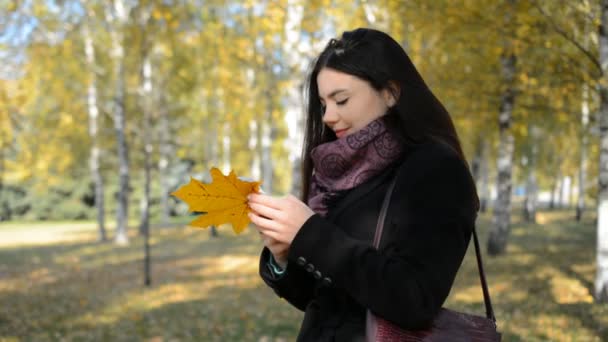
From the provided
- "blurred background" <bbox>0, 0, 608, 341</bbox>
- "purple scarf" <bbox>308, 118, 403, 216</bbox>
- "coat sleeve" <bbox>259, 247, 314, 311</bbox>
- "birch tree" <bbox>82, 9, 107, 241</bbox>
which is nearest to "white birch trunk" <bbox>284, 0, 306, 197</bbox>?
"blurred background" <bbox>0, 0, 608, 341</bbox>

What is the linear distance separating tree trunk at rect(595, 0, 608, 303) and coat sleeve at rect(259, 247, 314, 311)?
6168 mm

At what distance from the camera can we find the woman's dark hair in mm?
1432

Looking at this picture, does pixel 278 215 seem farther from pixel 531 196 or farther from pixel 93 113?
pixel 531 196

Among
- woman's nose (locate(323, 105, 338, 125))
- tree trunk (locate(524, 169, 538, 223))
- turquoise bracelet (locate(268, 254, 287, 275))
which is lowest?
tree trunk (locate(524, 169, 538, 223))

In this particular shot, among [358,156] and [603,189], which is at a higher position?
[358,156]

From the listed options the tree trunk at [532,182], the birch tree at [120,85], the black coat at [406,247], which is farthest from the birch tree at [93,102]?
the black coat at [406,247]

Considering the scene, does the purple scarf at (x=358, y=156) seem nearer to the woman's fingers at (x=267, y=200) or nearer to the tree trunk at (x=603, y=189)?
the woman's fingers at (x=267, y=200)

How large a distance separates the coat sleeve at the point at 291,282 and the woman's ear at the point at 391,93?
508 millimetres

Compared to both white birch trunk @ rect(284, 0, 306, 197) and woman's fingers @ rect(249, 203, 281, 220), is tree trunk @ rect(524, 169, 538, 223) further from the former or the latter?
woman's fingers @ rect(249, 203, 281, 220)

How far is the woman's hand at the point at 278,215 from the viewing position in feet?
4.17

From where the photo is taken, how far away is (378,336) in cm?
124

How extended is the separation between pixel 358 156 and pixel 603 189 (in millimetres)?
6322

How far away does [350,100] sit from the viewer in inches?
57.6

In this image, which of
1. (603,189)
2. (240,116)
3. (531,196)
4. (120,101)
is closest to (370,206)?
(603,189)
